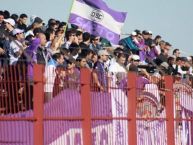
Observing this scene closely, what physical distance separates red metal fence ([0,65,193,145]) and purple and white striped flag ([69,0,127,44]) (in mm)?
2664

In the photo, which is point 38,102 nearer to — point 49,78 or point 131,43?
point 49,78

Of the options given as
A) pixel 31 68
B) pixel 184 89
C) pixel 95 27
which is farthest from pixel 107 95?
pixel 95 27

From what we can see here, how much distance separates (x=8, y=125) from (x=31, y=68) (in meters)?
0.91

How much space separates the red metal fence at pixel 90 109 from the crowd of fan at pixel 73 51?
0.18 m

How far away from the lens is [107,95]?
12344 mm

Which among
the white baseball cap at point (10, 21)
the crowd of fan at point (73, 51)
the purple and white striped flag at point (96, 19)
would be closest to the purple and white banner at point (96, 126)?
the crowd of fan at point (73, 51)

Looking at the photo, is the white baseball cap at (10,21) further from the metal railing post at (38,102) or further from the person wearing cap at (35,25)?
the metal railing post at (38,102)

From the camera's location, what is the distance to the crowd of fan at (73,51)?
477 inches

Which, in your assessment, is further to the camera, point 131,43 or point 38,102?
point 131,43

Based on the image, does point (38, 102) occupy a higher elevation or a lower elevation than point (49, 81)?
lower

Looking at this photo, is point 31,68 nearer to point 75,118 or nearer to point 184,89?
point 75,118

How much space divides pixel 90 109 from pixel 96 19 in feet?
17.9

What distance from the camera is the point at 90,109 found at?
11805 mm

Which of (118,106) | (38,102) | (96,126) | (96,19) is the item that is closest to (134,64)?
(96,19)
